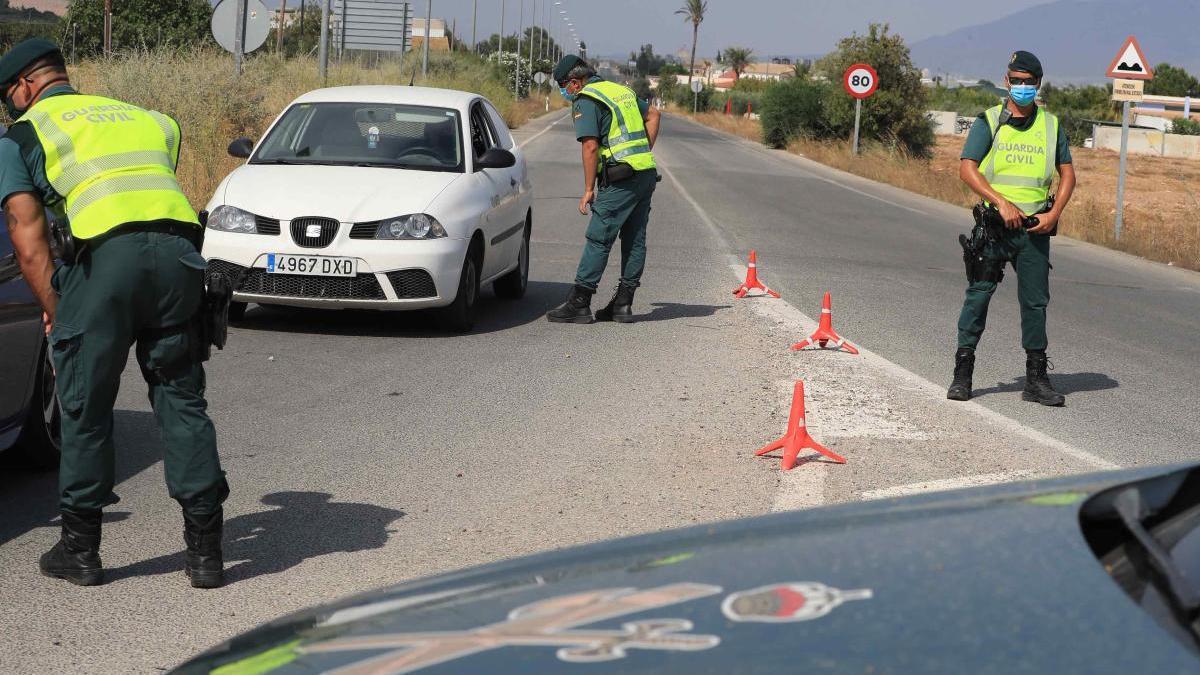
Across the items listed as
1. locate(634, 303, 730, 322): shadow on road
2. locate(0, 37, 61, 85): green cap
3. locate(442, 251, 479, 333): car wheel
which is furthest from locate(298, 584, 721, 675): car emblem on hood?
locate(634, 303, 730, 322): shadow on road

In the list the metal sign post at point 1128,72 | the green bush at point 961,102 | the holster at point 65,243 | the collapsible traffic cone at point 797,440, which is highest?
the green bush at point 961,102

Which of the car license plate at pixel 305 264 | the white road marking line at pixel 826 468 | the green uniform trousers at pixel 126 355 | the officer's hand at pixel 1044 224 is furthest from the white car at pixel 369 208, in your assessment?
the green uniform trousers at pixel 126 355

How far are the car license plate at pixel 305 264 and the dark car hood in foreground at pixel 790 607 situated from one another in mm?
6780

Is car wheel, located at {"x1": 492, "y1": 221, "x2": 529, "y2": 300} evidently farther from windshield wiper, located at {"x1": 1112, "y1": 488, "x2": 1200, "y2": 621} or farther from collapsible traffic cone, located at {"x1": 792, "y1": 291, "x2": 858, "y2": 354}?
windshield wiper, located at {"x1": 1112, "y1": 488, "x2": 1200, "y2": 621}

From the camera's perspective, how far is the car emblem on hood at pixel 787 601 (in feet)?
6.70

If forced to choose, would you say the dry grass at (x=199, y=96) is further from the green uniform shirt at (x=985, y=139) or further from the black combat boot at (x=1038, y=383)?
the black combat boot at (x=1038, y=383)

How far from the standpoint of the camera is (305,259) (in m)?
9.38

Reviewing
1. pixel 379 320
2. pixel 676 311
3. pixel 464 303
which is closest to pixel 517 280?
pixel 676 311

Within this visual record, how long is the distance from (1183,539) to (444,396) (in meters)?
5.92

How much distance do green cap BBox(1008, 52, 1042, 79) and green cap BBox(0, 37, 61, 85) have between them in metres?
5.24

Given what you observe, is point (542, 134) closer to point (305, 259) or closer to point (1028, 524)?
point (305, 259)

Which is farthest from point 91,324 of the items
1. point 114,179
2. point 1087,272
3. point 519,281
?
point 1087,272

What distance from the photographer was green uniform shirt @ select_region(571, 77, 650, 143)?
1027 centimetres

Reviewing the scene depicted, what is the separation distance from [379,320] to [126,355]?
586 cm
